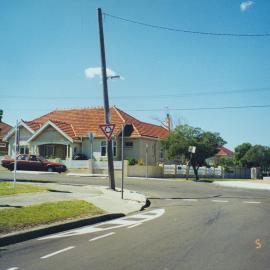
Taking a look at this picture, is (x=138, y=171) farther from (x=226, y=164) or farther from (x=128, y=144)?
(x=226, y=164)

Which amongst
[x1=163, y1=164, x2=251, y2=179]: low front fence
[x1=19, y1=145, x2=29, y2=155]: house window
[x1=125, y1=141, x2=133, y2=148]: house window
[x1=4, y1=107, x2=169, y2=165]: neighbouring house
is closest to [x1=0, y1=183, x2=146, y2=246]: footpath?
[x1=163, y1=164, x2=251, y2=179]: low front fence

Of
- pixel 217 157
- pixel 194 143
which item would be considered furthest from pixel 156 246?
pixel 217 157

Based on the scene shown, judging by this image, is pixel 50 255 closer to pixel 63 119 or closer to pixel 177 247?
pixel 177 247

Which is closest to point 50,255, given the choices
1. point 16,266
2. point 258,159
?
point 16,266

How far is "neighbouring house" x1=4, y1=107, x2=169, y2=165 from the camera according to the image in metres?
43.0

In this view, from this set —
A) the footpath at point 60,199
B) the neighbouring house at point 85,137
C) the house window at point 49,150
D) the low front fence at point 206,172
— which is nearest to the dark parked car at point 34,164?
the neighbouring house at point 85,137

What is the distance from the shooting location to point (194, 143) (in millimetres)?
36156

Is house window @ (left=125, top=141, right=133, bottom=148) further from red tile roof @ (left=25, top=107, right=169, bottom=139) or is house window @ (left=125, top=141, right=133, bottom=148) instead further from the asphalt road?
the asphalt road

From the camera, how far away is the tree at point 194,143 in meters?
36.3

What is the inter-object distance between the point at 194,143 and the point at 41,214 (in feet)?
86.4

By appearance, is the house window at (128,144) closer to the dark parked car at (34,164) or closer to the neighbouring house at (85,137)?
the neighbouring house at (85,137)

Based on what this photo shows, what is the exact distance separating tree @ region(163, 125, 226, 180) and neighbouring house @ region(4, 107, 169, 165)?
14.9 ft

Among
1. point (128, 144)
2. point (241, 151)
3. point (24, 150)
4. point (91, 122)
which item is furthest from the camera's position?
point (241, 151)

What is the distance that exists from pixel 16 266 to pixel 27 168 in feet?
102
